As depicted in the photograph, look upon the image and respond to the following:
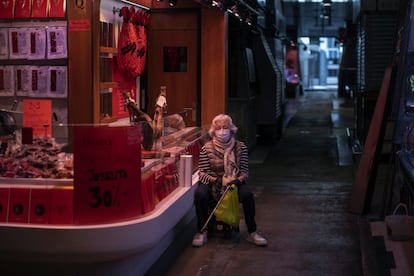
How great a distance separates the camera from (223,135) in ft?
22.3

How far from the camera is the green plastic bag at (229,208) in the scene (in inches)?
269

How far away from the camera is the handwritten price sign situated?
16.3ft

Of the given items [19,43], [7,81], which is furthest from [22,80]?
[19,43]

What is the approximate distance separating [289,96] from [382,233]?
31.4 m

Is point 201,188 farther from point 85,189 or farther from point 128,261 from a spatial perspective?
point 85,189

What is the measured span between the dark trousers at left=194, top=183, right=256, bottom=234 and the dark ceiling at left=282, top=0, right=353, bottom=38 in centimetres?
2057

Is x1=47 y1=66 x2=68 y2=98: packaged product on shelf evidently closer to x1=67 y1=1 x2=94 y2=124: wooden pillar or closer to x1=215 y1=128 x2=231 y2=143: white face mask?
x1=67 y1=1 x2=94 y2=124: wooden pillar

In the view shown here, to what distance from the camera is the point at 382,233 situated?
258 inches

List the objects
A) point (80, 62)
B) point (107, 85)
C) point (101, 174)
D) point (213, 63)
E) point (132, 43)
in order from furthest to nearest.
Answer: point (213, 63), point (132, 43), point (107, 85), point (80, 62), point (101, 174)

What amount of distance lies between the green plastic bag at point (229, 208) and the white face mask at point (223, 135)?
48 cm

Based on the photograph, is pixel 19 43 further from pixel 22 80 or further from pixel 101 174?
pixel 101 174

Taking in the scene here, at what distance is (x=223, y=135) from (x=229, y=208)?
0.76 metres

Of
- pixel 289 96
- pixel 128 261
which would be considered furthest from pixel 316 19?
pixel 128 261

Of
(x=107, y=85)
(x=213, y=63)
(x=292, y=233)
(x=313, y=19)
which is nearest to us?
(x=107, y=85)
